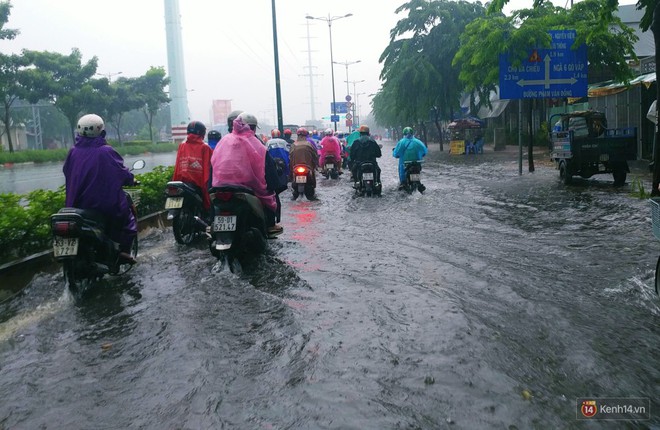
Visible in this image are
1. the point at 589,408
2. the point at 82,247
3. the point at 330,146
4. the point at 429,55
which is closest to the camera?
the point at 589,408

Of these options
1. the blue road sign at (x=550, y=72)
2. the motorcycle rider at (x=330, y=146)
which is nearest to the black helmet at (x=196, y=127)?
the motorcycle rider at (x=330, y=146)

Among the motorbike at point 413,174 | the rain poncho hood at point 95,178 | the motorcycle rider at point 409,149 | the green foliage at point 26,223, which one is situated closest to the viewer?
the rain poncho hood at point 95,178

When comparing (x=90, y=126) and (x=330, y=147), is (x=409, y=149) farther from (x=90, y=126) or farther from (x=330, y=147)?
(x=90, y=126)

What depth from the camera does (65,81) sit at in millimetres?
43125

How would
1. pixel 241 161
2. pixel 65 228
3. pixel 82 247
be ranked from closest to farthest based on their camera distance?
1. pixel 65 228
2. pixel 82 247
3. pixel 241 161

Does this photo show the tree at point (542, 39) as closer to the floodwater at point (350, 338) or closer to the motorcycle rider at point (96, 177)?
the floodwater at point (350, 338)

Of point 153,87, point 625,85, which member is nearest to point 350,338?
point 625,85

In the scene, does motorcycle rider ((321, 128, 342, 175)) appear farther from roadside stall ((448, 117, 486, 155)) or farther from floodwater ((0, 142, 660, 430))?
roadside stall ((448, 117, 486, 155))

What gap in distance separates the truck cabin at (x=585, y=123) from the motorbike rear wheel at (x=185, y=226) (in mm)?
9704

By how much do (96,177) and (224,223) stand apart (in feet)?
4.22

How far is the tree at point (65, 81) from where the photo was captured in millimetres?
40312

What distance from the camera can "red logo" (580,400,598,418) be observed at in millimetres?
3037

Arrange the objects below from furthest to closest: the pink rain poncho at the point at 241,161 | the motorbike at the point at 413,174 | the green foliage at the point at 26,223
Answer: the motorbike at the point at 413,174 < the pink rain poncho at the point at 241,161 < the green foliage at the point at 26,223

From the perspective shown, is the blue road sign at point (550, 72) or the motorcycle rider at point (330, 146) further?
the motorcycle rider at point (330, 146)
